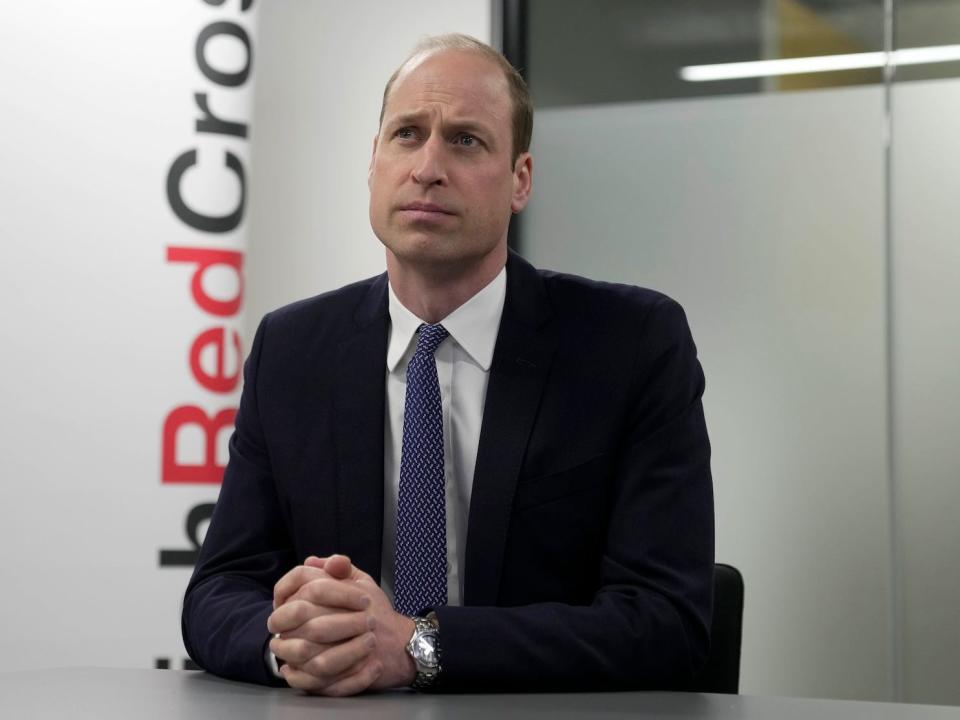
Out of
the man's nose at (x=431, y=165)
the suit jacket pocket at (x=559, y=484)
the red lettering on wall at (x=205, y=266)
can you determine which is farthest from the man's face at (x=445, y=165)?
the red lettering on wall at (x=205, y=266)

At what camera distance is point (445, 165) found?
182 centimetres

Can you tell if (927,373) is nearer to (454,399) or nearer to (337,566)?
(454,399)

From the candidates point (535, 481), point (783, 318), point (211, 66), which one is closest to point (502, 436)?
point (535, 481)

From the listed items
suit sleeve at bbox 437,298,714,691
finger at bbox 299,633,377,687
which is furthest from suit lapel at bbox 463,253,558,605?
finger at bbox 299,633,377,687

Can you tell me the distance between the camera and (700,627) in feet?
5.12

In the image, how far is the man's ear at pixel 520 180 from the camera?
200cm

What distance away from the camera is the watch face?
54.0 inches

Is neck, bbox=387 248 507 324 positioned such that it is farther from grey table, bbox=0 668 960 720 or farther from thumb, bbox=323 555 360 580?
grey table, bbox=0 668 960 720

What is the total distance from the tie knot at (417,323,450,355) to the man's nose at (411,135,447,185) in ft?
0.69

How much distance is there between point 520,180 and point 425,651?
0.91 m

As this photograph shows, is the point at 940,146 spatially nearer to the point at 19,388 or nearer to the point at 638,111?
the point at 638,111

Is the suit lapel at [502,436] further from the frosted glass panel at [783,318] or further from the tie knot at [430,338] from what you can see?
the frosted glass panel at [783,318]

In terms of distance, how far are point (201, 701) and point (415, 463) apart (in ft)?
1.76

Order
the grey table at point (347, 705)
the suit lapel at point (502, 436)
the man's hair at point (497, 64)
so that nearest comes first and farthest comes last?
the grey table at point (347, 705), the suit lapel at point (502, 436), the man's hair at point (497, 64)
